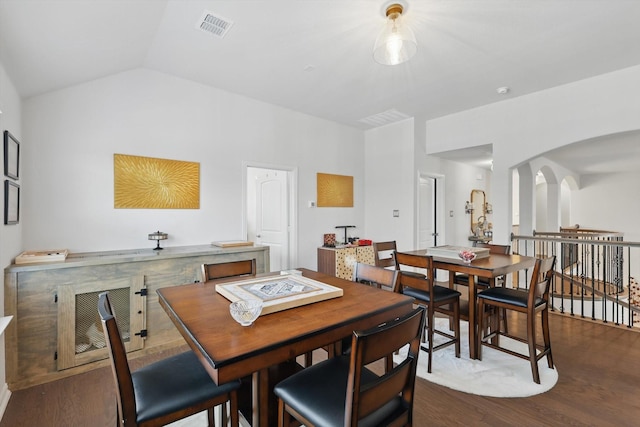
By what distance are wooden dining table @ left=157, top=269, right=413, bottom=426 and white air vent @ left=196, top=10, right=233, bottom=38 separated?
2.19m

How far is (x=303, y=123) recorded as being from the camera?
16.0 feet

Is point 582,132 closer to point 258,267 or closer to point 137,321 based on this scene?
point 258,267

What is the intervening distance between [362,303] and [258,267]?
7.40 ft

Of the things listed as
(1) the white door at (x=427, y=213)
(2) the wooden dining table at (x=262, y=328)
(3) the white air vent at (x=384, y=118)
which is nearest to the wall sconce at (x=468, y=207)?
(1) the white door at (x=427, y=213)

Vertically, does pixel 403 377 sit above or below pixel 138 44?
below

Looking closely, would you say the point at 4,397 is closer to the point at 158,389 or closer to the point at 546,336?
the point at 158,389

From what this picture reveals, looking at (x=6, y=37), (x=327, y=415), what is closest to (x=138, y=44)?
(x=6, y=37)

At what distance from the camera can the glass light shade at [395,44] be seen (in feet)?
7.38

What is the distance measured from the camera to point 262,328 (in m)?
1.23

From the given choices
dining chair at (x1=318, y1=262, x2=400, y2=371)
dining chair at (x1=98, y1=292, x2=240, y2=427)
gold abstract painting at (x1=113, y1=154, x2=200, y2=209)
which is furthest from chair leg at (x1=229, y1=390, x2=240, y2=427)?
gold abstract painting at (x1=113, y1=154, x2=200, y2=209)

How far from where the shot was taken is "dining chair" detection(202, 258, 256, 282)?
84.4 inches

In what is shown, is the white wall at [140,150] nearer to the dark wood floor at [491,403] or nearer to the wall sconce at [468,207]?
the dark wood floor at [491,403]

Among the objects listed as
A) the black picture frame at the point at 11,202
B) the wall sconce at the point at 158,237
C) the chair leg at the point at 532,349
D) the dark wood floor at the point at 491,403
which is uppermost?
the black picture frame at the point at 11,202

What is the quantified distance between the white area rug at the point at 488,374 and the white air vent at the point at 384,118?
349 centimetres
